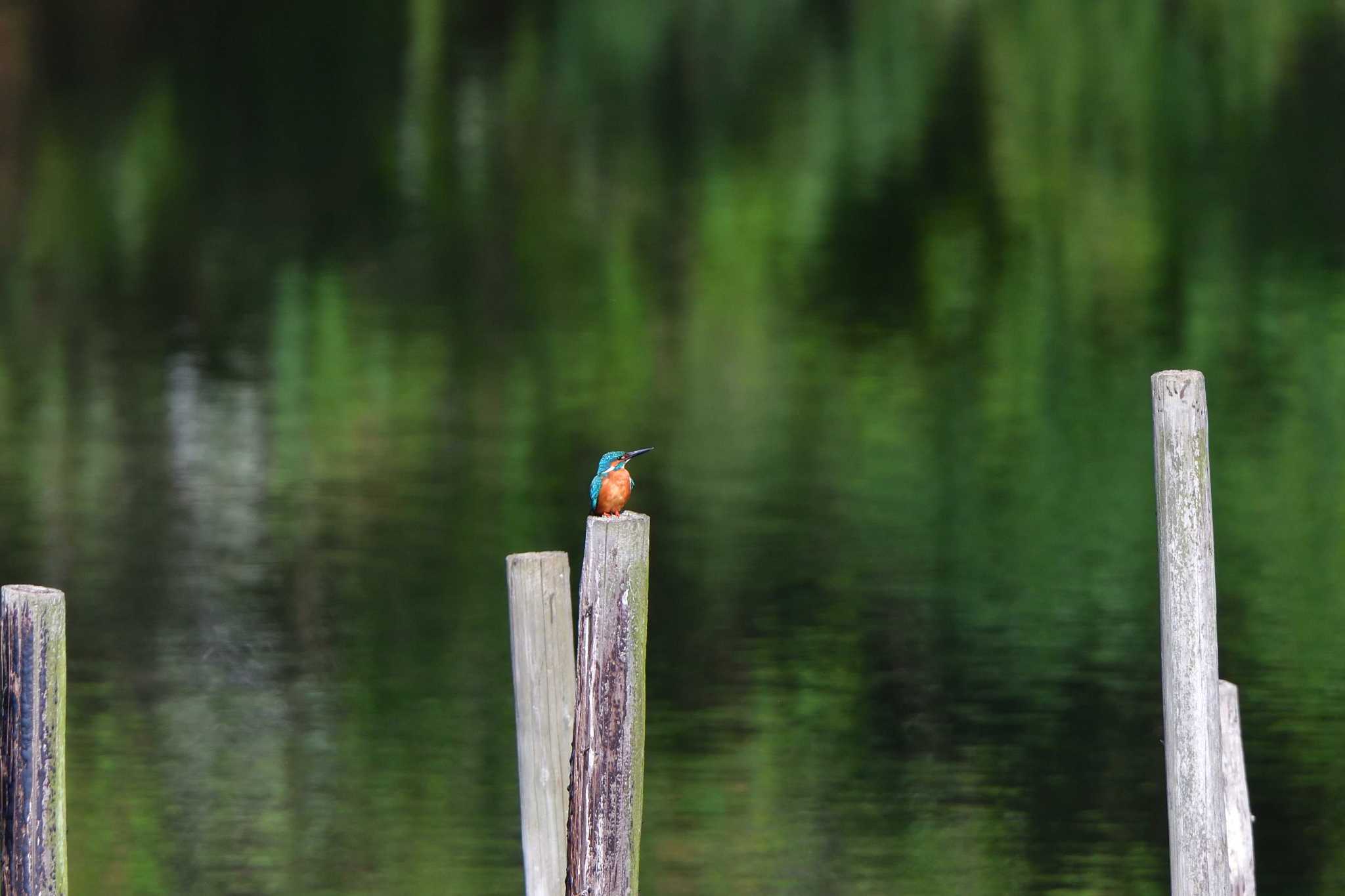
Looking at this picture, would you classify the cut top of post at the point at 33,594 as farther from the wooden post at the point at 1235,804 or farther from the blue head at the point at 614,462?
the wooden post at the point at 1235,804

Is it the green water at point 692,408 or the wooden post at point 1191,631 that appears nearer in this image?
the wooden post at point 1191,631

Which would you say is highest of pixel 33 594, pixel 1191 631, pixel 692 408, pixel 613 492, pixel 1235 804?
pixel 692 408

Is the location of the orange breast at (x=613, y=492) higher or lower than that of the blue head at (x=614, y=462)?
lower

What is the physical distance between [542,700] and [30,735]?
1246 mm

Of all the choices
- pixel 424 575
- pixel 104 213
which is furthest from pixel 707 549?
pixel 104 213

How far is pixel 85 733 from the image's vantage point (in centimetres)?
806

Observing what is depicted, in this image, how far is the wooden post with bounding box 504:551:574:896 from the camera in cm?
458

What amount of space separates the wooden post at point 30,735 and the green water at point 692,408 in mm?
2956

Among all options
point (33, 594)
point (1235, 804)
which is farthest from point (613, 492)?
point (1235, 804)

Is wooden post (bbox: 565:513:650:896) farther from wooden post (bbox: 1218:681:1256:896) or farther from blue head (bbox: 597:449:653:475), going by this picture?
wooden post (bbox: 1218:681:1256:896)

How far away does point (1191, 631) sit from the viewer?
4.26 m

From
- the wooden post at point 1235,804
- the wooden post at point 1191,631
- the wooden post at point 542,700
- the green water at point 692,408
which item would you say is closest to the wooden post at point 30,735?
the wooden post at point 542,700

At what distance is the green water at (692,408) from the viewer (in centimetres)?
765

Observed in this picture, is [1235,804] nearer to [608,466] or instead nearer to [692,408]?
[608,466]
